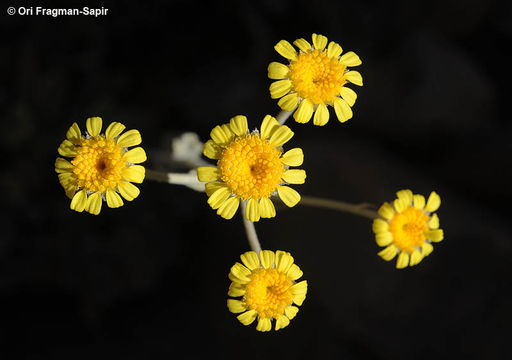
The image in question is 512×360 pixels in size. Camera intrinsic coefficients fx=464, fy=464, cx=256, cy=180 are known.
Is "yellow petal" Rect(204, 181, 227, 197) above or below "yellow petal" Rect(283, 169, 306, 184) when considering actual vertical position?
below

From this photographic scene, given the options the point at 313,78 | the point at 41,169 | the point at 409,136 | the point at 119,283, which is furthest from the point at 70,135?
the point at 409,136

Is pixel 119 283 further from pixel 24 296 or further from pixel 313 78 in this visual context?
pixel 313 78

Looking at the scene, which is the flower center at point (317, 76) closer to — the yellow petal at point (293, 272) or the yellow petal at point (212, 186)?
the yellow petal at point (212, 186)

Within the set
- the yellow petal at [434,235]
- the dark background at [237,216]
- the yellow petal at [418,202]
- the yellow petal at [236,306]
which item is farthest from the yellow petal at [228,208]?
the dark background at [237,216]

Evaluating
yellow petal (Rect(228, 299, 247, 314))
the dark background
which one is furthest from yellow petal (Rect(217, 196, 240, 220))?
the dark background

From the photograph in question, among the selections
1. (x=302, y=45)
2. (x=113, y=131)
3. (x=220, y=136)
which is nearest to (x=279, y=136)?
(x=220, y=136)

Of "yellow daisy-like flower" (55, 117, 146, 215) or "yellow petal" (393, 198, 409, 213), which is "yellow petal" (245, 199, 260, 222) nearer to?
"yellow daisy-like flower" (55, 117, 146, 215)

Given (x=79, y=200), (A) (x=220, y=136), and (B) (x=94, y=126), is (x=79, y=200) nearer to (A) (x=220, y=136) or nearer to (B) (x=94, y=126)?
(B) (x=94, y=126)

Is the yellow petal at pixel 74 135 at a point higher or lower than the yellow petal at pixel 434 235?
higher
